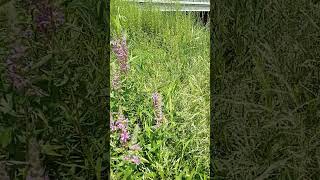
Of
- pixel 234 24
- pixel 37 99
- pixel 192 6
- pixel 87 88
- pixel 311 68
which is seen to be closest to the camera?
pixel 37 99

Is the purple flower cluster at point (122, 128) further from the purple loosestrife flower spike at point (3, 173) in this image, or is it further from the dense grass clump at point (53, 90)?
the purple loosestrife flower spike at point (3, 173)

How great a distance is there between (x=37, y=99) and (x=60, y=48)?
16 cm

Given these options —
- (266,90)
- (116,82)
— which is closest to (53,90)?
(116,82)

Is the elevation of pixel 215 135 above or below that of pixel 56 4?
below

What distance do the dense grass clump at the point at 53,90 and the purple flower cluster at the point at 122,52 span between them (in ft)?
0.12

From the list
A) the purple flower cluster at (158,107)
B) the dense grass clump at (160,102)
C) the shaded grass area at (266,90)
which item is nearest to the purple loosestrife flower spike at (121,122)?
the dense grass clump at (160,102)

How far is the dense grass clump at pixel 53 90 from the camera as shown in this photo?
126cm

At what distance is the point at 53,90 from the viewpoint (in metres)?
1.42

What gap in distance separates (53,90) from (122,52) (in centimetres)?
23

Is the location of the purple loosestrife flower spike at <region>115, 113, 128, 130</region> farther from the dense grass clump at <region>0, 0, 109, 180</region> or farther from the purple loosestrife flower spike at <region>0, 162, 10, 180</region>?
the purple loosestrife flower spike at <region>0, 162, 10, 180</region>

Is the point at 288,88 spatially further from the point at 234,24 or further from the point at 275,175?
the point at 234,24

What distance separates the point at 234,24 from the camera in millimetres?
1809

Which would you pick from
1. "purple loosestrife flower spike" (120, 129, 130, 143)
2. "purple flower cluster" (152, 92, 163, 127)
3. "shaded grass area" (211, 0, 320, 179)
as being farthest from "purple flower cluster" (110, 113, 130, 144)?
"shaded grass area" (211, 0, 320, 179)

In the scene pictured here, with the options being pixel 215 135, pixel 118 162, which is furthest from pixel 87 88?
pixel 215 135
